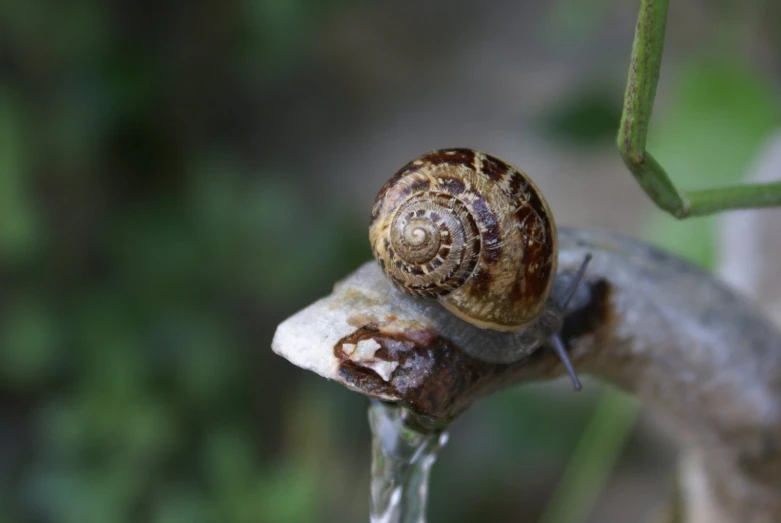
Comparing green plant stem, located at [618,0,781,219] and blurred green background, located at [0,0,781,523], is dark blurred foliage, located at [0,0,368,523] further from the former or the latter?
green plant stem, located at [618,0,781,219]

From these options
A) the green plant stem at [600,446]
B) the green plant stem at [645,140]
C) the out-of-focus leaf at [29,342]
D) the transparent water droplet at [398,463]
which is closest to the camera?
the green plant stem at [645,140]

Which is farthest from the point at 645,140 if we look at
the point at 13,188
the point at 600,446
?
the point at 13,188

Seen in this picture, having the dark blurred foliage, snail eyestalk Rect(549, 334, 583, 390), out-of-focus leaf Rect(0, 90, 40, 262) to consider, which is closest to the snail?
snail eyestalk Rect(549, 334, 583, 390)

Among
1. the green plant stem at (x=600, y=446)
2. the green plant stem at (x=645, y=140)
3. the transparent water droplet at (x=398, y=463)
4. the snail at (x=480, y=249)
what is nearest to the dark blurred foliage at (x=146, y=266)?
the green plant stem at (x=600, y=446)

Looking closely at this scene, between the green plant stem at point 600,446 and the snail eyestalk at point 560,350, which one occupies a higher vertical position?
the snail eyestalk at point 560,350

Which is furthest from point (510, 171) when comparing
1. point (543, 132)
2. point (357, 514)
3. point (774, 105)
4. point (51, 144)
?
point (357, 514)

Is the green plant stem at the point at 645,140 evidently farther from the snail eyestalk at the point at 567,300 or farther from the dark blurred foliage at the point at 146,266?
the dark blurred foliage at the point at 146,266

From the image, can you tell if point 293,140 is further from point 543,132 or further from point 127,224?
point 543,132

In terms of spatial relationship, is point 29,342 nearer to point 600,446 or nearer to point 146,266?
point 146,266
